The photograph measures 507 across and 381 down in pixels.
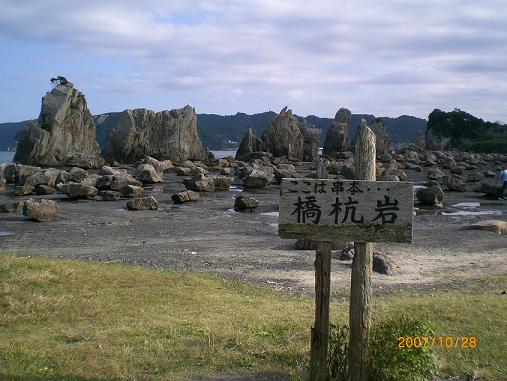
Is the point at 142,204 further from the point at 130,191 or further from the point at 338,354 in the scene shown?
the point at 338,354

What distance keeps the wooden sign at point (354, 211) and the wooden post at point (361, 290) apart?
248mm

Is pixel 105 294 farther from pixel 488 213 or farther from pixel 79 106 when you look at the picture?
pixel 79 106

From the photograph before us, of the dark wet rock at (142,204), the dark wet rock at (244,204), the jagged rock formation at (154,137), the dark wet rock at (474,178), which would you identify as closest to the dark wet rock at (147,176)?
the dark wet rock at (142,204)

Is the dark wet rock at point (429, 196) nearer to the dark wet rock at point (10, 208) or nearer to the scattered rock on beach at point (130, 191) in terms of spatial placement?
the scattered rock on beach at point (130, 191)

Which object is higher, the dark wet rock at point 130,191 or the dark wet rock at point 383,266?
the dark wet rock at point 130,191

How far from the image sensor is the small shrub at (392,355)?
5.97 meters

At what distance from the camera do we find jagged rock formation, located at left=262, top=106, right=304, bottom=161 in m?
76.8

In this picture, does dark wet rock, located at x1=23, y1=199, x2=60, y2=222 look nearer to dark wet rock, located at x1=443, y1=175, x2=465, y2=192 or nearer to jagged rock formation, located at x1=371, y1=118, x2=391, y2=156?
dark wet rock, located at x1=443, y1=175, x2=465, y2=192

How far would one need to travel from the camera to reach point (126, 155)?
66.4m

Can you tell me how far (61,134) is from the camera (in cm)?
5966

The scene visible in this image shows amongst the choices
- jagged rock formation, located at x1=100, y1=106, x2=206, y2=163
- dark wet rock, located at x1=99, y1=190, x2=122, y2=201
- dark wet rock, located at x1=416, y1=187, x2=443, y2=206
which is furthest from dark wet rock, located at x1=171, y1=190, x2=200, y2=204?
jagged rock formation, located at x1=100, y1=106, x2=206, y2=163

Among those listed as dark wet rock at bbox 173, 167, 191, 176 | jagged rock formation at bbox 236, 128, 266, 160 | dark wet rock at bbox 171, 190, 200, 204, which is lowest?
dark wet rock at bbox 171, 190, 200, 204

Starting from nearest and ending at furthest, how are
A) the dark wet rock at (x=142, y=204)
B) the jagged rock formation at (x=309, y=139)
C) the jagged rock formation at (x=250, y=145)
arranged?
the dark wet rock at (x=142, y=204) < the jagged rock formation at (x=250, y=145) < the jagged rock formation at (x=309, y=139)

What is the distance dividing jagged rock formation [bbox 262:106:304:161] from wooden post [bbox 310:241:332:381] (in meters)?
70.2
